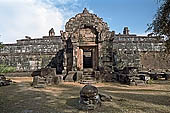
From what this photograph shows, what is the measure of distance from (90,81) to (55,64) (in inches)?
322

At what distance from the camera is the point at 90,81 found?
13.6m

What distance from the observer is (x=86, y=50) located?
20000mm

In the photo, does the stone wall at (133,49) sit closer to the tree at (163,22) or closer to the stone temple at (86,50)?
the stone temple at (86,50)

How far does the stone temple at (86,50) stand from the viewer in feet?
53.8

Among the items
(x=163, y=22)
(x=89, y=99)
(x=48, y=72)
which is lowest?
(x=89, y=99)

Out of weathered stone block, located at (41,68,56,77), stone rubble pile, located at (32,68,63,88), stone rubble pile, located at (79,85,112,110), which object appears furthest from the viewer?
weathered stone block, located at (41,68,56,77)

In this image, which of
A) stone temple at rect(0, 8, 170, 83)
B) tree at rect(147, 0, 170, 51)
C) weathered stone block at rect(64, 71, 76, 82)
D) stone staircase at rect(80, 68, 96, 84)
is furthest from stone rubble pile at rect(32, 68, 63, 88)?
tree at rect(147, 0, 170, 51)

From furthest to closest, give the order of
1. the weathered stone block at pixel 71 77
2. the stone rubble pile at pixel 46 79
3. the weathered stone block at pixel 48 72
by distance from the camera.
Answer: the weathered stone block at pixel 71 77 → the weathered stone block at pixel 48 72 → the stone rubble pile at pixel 46 79

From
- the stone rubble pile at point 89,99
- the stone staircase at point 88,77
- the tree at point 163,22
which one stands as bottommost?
the stone rubble pile at point 89,99

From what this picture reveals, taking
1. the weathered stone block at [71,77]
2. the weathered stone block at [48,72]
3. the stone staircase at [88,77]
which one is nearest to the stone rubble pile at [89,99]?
the stone staircase at [88,77]

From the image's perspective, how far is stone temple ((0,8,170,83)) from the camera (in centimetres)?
1641

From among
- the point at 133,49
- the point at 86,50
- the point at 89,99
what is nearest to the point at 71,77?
the point at 86,50

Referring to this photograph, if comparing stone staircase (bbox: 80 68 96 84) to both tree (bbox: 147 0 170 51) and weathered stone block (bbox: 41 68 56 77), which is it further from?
tree (bbox: 147 0 170 51)

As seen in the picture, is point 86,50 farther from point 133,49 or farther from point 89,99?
point 89,99
